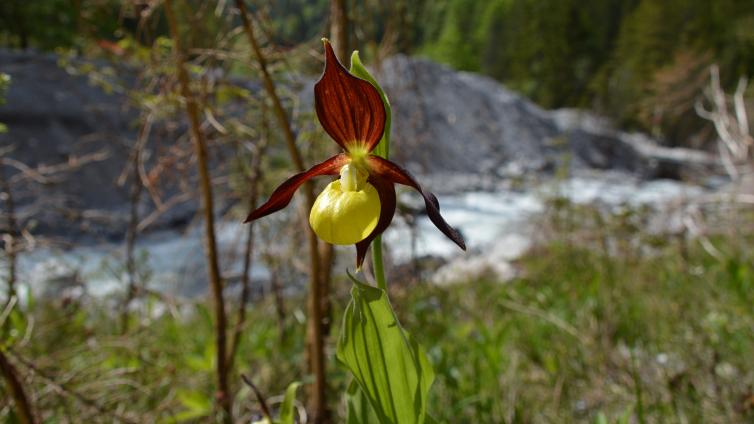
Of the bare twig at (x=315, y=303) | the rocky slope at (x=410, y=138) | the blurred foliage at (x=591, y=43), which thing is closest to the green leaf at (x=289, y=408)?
the bare twig at (x=315, y=303)

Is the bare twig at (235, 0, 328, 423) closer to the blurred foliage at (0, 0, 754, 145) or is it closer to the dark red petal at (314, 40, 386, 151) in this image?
the dark red petal at (314, 40, 386, 151)

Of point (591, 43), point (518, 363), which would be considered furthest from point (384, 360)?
point (591, 43)

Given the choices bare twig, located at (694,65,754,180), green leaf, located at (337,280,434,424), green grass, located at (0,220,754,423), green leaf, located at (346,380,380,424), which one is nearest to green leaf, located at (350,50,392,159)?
green leaf, located at (337,280,434,424)

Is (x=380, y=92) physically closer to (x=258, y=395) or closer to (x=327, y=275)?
(x=258, y=395)

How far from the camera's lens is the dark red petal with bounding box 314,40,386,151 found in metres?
0.52

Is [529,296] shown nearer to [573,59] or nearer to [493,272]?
[493,272]

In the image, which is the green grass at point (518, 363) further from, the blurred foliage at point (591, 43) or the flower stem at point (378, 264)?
the blurred foliage at point (591, 43)

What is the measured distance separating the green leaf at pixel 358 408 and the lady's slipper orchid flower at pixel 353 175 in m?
0.16

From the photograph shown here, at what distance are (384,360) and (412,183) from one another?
0.19 m

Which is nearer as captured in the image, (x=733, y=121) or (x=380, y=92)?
(x=380, y=92)

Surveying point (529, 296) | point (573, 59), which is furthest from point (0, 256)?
point (573, 59)

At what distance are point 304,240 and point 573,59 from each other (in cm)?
2709

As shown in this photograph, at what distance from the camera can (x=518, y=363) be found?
1.45m

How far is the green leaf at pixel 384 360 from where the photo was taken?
1.71ft
